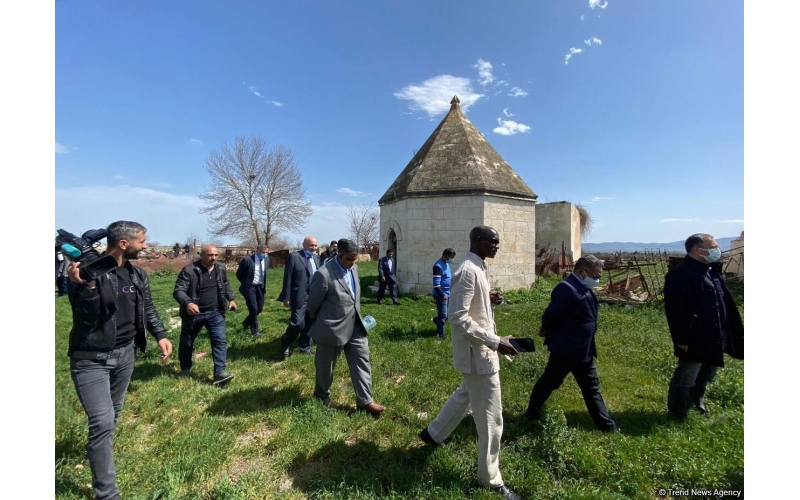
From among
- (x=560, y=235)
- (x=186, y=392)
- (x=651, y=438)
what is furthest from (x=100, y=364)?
(x=560, y=235)

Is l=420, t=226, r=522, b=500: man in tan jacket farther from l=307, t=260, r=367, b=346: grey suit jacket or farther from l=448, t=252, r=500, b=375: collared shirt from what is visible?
l=307, t=260, r=367, b=346: grey suit jacket

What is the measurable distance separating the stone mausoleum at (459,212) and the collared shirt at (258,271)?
5565 mm

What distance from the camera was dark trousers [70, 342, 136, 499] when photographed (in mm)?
2451

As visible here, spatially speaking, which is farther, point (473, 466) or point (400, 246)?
point (400, 246)

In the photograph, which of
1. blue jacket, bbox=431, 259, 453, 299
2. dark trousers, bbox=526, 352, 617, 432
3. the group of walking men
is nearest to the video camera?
the group of walking men

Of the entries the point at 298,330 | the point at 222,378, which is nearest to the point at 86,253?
the point at 222,378

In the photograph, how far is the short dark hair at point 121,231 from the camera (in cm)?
277

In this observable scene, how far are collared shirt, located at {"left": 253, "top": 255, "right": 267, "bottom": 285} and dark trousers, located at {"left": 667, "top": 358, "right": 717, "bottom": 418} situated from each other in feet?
21.6

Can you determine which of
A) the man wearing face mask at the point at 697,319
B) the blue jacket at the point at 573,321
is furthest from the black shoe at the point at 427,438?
the man wearing face mask at the point at 697,319

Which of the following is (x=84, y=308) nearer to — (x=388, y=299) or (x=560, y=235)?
(x=388, y=299)

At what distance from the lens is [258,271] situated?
22.0 feet

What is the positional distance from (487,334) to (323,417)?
7.25 feet

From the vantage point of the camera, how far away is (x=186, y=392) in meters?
4.33

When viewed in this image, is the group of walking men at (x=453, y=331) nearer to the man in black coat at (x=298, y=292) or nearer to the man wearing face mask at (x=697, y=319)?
the man wearing face mask at (x=697, y=319)
